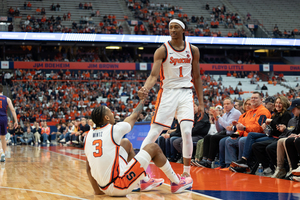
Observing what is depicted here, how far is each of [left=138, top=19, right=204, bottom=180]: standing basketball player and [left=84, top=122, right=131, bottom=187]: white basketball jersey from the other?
2.66 feet

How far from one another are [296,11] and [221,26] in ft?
37.3

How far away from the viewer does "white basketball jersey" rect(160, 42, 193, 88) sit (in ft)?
15.5

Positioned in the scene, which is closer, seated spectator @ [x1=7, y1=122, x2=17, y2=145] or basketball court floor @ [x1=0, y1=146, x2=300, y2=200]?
basketball court floor @ [x1=0, y1=146, x2=300, y2=200]

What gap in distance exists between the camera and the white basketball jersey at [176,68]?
4.73m

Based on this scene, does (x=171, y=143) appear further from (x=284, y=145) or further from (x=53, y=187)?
(x=53, y=187)

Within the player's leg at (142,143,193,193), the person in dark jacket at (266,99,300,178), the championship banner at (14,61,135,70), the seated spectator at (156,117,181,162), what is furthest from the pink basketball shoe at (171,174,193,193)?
the championship banner at (14,61,135,70)

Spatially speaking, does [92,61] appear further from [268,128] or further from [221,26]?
[268,128]

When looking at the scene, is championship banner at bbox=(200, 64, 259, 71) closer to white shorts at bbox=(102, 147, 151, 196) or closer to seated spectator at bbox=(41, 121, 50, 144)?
seated spectator at bbox=(41, 121, 50, 144)

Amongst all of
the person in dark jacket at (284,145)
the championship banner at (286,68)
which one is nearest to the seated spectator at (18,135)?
the person in dark jacket at (284,145)

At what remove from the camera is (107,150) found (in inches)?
150

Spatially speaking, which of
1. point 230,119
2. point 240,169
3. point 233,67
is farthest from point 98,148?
point 233,67

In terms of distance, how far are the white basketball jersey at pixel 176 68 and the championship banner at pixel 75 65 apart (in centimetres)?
2796

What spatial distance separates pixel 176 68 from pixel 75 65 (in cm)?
2856

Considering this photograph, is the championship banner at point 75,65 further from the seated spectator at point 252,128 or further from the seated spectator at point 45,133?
the seated spectator at point 252,128
